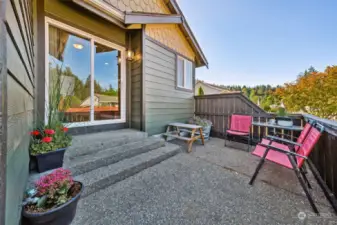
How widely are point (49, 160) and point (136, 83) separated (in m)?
2.48

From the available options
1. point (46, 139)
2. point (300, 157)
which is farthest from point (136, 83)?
point (300, 157)

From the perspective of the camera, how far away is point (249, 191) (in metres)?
2.09

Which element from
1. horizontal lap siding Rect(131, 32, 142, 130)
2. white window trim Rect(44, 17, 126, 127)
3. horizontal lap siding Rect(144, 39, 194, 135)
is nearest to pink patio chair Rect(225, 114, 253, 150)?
horizontal lap siding Rect(144, 39, 194, 135)

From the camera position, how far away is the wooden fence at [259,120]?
2.00m

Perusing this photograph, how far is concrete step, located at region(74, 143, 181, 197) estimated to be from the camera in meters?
1.99

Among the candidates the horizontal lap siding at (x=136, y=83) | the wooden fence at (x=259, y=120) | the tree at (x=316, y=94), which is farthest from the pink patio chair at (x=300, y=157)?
the tree at (x=316, y=94)

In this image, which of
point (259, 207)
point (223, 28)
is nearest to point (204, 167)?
point (259, 207)

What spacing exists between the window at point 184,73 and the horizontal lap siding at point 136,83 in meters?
1.77

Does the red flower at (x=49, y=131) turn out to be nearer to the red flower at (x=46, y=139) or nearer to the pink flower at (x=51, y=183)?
the red flower at (x=46, y=139)

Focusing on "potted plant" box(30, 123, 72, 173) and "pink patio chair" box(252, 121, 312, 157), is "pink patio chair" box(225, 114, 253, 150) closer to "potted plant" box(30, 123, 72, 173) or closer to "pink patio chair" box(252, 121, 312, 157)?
"pink patio chair" box(252, 121, 312, 157)

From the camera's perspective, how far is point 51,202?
1.34m

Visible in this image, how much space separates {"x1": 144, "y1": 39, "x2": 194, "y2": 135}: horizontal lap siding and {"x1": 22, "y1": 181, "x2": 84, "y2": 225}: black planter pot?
2.52 meters

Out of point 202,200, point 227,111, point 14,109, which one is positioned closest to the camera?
point 14,109

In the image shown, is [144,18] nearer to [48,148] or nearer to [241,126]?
[48,148]
